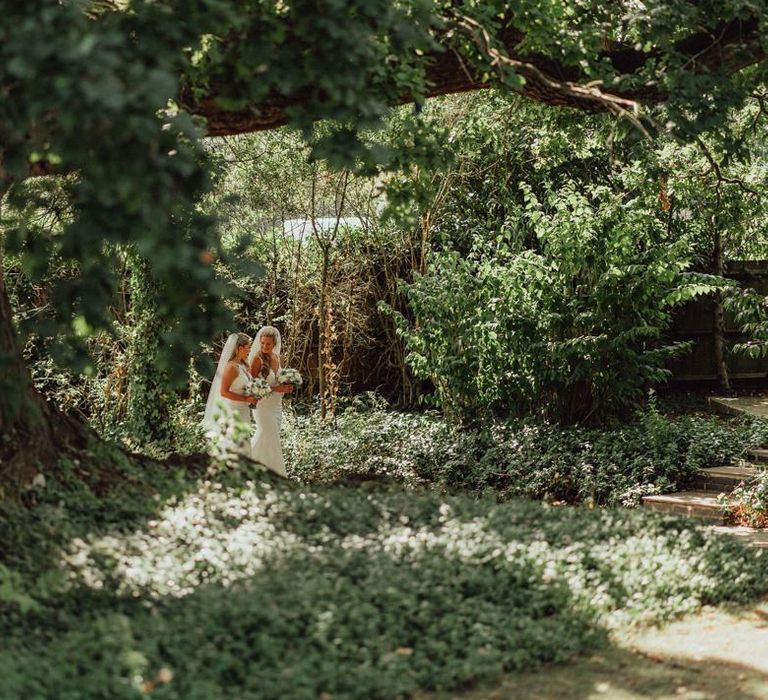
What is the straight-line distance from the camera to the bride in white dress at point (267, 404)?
12.8 meters

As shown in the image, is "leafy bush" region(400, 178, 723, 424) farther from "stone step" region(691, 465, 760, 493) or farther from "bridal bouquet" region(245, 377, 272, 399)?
"bridal bouquet" region(245, 377, 272, 399)

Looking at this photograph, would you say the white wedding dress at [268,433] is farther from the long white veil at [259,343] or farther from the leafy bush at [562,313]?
the leafy bush at [562,313]

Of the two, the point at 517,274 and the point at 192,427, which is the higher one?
the point at 517,274

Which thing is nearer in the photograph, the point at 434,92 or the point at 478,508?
the point at 478,508

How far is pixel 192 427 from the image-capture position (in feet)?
48.8

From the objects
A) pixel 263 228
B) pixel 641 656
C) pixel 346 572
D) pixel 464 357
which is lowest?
pixel 641 656

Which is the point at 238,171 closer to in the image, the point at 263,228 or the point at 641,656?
the point at 263,228

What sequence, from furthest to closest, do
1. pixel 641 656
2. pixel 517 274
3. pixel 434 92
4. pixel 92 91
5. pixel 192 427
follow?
pixel 192 427 < pixel 517 274 < pixel 434 92 < pixel 641 656 < pixel 92 91

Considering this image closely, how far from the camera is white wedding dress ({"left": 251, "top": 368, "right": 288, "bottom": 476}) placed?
12883 mm

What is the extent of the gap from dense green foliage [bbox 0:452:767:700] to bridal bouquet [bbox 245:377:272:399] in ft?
12.6

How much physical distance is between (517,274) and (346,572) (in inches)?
313

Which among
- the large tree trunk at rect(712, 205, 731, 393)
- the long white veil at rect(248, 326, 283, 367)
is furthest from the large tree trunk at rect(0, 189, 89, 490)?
the large tree trunk at rect(712, 205, 731, 393)

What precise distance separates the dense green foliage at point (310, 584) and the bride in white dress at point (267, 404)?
443cm

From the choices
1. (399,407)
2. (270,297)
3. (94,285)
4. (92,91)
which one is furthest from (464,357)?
(92,91)
